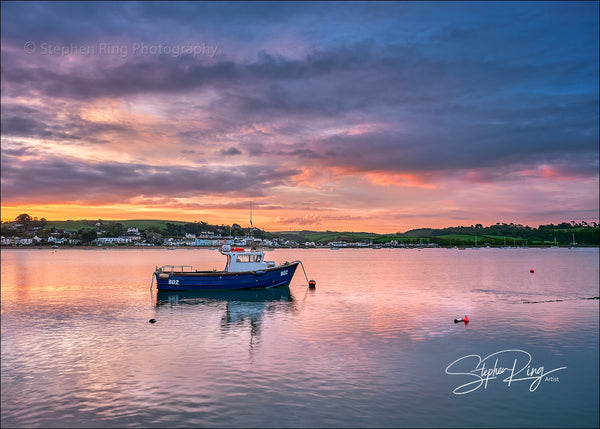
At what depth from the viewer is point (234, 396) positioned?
70.6 ft

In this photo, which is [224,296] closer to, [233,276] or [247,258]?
[233,276]

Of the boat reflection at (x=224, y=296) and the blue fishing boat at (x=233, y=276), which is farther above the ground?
the blue fishing boat at (x=233, y=276)

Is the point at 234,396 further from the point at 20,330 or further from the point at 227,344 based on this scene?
the point at 20,330

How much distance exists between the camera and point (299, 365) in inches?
1051

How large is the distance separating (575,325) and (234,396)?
33907mm

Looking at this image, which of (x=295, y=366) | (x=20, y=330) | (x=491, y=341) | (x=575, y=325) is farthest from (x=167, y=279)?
(x=575, y=325)

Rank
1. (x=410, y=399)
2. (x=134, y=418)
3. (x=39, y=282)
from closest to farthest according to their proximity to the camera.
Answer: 1. (x=134, y=418)
2. (x=410, y=399)
3. (x=39, y=282)

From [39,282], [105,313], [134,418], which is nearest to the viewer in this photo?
[134,418]

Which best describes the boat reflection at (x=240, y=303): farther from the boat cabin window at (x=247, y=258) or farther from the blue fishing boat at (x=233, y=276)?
the boat cabin window at (x=247, y=258)

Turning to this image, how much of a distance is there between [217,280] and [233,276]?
224 cm
